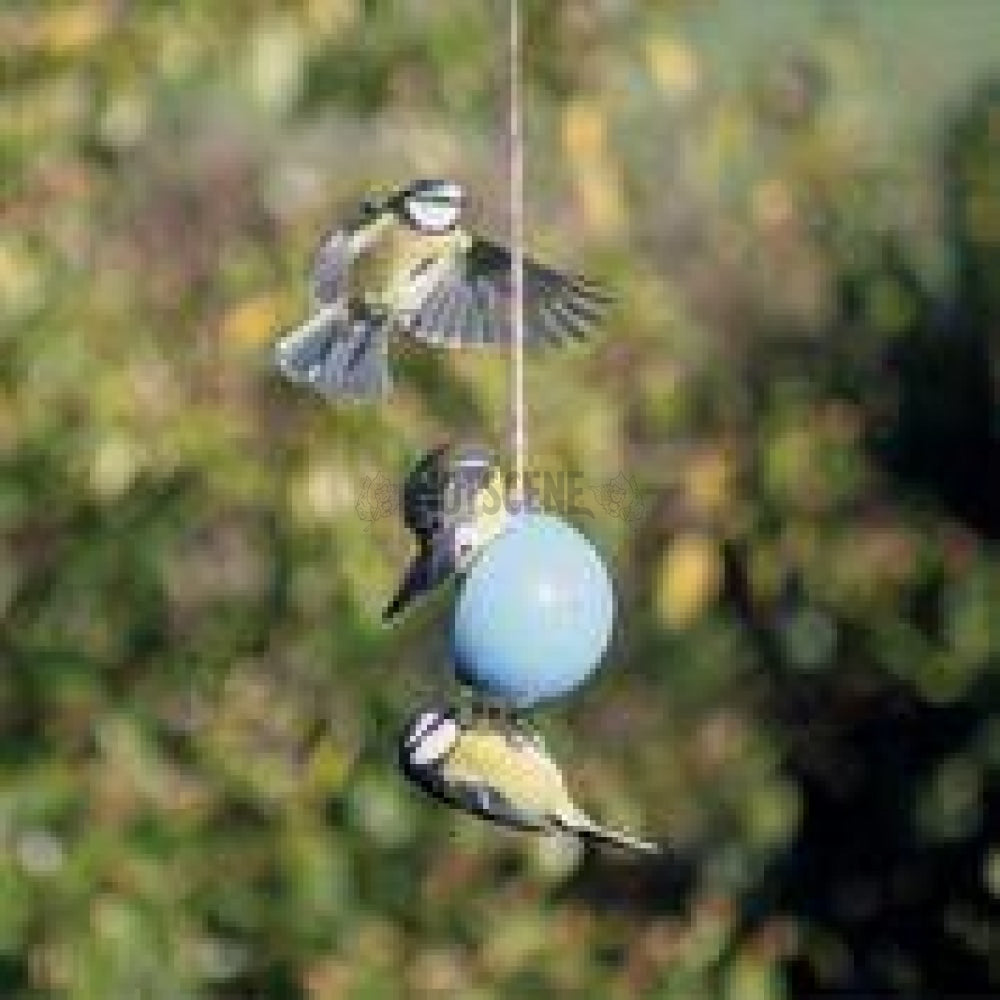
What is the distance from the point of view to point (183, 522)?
321 centimetres

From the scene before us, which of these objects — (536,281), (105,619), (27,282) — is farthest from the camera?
(105,619)

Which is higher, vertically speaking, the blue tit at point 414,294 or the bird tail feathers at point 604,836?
the blue tit at point 414,294

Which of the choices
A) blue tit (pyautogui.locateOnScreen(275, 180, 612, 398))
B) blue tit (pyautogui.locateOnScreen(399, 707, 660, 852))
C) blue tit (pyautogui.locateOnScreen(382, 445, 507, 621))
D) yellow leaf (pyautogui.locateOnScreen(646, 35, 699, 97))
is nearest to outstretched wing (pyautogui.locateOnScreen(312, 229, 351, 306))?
blue tit (pyautogui.locateOnScreen(275, 180, 612, 398))

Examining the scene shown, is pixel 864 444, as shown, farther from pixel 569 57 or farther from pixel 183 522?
pixel 183 522

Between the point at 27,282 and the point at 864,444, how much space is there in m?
1.35

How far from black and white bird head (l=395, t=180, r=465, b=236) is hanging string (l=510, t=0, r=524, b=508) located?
0.15 ft

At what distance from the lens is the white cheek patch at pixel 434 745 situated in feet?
5.55

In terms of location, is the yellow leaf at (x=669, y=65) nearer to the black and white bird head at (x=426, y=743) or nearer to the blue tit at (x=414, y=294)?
the blue tit at (x=414, y=294)

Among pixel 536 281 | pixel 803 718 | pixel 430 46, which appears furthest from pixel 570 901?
pixel 536 281

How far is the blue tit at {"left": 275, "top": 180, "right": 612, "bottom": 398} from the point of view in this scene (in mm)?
1737

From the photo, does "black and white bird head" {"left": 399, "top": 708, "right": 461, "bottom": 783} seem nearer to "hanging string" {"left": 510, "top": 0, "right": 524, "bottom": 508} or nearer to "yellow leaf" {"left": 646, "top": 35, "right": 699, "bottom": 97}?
"hanging string" {"left": 510, "top": 0, "right": 524, "bottom": 508}

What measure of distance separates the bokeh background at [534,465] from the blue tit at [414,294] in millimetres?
1288

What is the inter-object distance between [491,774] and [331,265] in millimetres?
272

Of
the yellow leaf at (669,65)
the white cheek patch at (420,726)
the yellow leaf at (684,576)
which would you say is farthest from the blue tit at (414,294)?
the yellow leaf at (684,576)
